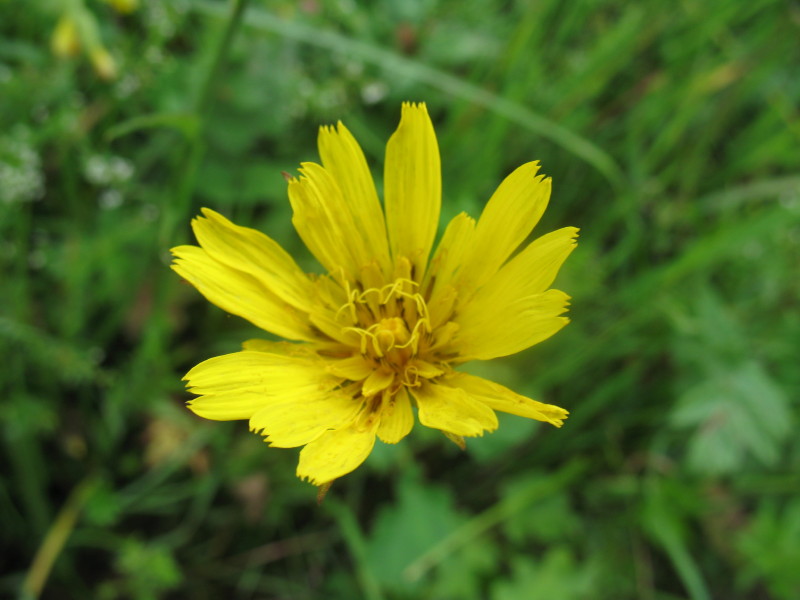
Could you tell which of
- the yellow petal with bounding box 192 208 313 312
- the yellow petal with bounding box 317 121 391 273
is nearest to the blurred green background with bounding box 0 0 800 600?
the yellow petal with bounding box 192 208 313 312

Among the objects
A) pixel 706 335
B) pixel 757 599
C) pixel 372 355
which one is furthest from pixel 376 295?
pixel 757 599

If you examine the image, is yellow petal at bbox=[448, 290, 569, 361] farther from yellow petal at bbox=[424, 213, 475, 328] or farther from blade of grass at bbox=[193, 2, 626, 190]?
blade of grass at bbox=[193, 2, 626, 190]

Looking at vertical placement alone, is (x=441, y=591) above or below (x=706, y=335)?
below

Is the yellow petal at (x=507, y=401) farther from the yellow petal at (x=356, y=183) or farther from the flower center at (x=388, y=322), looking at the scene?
the yellow petal at (x=356, y=183)

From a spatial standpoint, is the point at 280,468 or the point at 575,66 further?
the point at 575,66

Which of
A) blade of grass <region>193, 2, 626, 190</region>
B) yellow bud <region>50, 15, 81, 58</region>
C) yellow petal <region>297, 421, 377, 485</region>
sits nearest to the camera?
yellow petal <region>297, 421, 377, 485</region>

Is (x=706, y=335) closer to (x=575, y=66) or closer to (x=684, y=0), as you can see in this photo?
(x=575, y=66)
